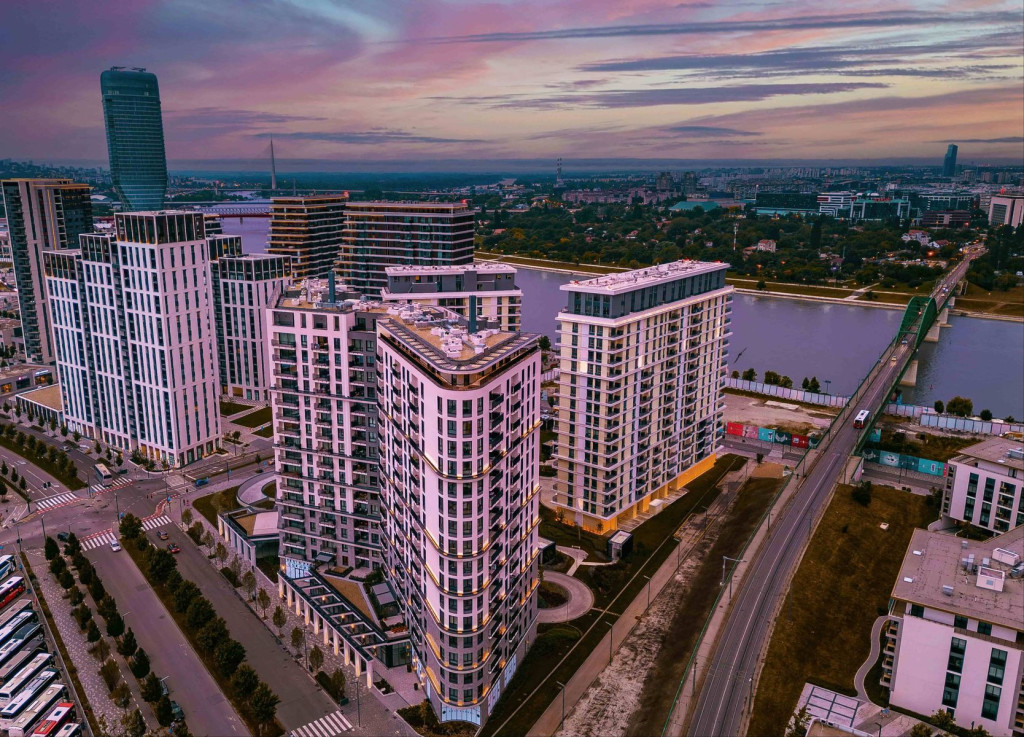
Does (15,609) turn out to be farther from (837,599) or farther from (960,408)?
(960,408)

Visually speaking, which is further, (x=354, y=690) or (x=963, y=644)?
(x=354, y=690)

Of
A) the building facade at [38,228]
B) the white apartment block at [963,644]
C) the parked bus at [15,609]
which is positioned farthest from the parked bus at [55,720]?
the building facade at [38,228]

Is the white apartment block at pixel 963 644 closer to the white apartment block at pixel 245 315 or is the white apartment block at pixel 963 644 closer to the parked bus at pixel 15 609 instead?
the parked bus at pixel 15 609

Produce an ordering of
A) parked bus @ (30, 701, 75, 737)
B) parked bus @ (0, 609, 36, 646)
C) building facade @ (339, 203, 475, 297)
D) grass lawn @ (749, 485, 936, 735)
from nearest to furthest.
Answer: parked bus @ (30, 701, 75, 737) → grass lawn @ (749, 485, 936, 735) → parked bus @ (0, 609, 36, 646) → building facade @ (339, 203, 475, 297)

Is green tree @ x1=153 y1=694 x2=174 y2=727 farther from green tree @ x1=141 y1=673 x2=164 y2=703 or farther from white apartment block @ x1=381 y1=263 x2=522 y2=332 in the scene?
white apartment block @ x1=381 y1=263 x2=522 y2=332

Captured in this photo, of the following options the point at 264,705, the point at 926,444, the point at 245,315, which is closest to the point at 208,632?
the point at 264,705

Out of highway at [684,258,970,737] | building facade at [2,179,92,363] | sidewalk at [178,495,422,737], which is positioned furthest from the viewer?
building facade at [2,179,92,363]

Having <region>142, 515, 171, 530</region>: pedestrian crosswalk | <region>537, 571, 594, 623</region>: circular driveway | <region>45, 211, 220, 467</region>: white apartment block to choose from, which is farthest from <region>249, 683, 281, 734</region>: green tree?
<region>45, 211, 220, 467</region>: white apartment block
